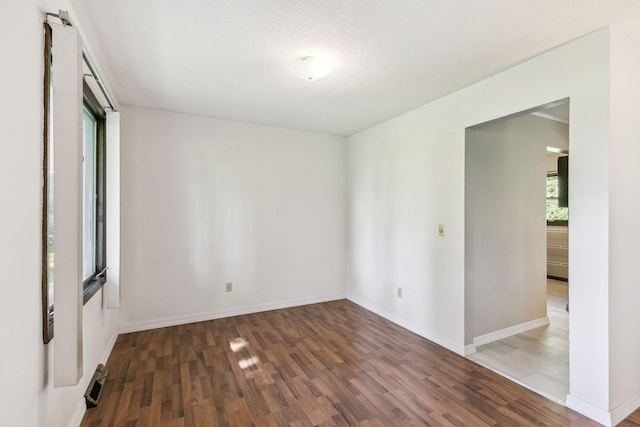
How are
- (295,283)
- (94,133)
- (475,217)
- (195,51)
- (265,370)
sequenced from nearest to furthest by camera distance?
1. (195,51)
2. (265,370)
3. (94,133)
4. (475,217)
5. (295,283)

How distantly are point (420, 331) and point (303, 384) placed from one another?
1577 mm

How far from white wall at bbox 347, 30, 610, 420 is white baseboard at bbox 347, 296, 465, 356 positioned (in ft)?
0.05

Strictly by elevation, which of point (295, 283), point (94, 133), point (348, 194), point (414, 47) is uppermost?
point (414, 47)

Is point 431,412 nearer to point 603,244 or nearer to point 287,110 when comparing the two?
point 603,244

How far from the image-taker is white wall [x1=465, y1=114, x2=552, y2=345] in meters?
2.92

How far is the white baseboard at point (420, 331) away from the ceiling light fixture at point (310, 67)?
9.12 feet

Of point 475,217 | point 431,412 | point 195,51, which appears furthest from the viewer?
point 475,217

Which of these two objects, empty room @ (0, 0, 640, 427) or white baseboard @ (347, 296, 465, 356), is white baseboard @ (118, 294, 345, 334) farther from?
white baseboard @ (347, 296, 465, 356)

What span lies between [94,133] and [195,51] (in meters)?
1.41

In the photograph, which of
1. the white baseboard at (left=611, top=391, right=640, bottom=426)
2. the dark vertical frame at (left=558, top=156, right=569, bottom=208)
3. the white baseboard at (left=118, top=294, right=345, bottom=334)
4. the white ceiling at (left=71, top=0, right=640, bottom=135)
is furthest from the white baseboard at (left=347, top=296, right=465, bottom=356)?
the dark vertical frame at (left=558, top=156, right=569, bottom=208)

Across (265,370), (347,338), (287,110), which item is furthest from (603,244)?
(287,110)

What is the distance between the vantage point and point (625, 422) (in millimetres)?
1891

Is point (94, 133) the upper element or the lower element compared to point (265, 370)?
upper

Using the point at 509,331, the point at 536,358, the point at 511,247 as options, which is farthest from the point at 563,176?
the point at 536,358
